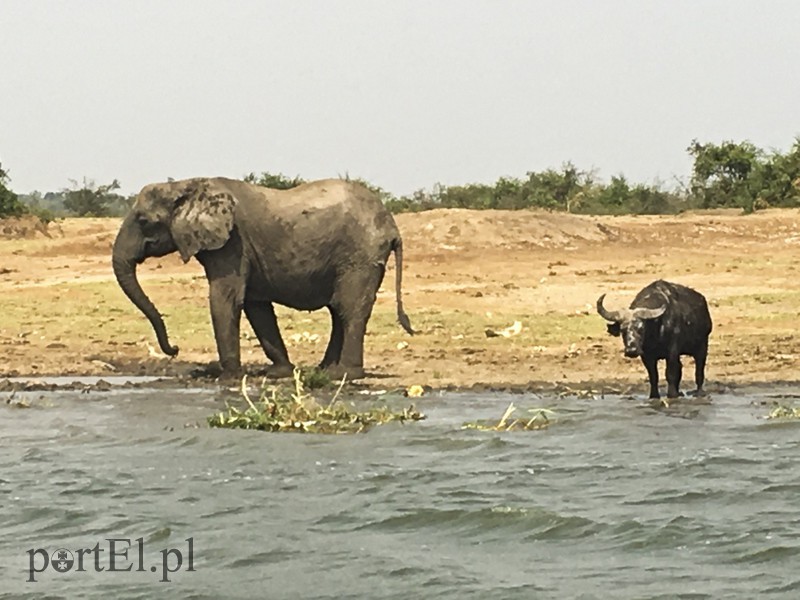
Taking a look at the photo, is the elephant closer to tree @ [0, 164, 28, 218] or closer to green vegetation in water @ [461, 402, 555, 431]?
green vegetation in water @ [461, 402, 555, 431]

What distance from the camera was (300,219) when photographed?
15.9 m

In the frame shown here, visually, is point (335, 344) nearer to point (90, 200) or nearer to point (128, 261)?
point (128, 261)

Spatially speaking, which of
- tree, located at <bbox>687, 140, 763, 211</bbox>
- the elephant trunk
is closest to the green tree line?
tree, located at <bbox>687, 140, 763, 211</bbox>

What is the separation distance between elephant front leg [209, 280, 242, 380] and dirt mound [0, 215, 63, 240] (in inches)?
658

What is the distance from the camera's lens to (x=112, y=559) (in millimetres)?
8547

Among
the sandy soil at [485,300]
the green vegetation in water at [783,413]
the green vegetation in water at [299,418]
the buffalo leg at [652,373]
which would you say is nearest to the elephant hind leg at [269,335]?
the sandy soil at [485,300]

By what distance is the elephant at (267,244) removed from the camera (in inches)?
619

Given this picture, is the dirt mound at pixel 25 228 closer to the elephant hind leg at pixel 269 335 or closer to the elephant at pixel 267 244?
the elephant hind leg at pixel 269 335

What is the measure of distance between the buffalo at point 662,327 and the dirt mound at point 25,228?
19.8 meters

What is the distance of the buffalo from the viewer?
13.9 m

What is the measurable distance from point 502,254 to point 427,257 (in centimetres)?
129

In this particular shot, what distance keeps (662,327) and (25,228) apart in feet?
67.5

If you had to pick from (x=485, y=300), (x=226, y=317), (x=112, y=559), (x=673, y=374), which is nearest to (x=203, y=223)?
(x=226, y=317)

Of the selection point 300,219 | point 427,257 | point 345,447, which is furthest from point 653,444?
point 427,257
